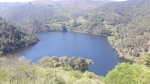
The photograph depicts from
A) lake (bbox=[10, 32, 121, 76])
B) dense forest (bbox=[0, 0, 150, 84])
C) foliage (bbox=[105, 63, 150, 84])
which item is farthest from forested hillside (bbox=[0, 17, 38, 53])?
foliage (bbox=[105, 63, 150, 84])

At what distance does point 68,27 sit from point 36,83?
132 meters

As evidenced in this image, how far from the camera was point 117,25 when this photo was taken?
130625 mm

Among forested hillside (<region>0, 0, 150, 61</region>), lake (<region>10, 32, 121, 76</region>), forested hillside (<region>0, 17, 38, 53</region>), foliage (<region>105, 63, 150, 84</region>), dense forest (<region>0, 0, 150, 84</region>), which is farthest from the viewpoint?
forested hillside (<region>0, 17, 38, 53</region>)

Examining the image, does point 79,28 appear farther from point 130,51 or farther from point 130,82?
point 130,82

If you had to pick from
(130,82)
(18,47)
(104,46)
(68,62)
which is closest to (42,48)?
(18,47)

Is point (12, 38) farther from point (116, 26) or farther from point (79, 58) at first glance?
point (116, 26)

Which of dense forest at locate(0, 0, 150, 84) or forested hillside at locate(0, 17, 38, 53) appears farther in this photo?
forested hillside at locate(0, 17, 38, 53)

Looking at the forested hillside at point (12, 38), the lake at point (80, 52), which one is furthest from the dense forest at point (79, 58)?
the lake at point (80, 52)

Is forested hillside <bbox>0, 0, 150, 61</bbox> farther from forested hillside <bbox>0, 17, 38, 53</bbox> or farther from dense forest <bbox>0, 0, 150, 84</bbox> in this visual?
forested hillside <bbox>0, 17, 38, 53</bbox>

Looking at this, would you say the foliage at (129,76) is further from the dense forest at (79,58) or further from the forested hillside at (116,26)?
the forested hillside at (116,26)

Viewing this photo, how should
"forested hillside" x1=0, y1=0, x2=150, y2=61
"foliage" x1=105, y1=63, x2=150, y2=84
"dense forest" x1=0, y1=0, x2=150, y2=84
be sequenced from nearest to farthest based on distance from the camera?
1. "foliage" x1=105, y1=63, x2=150, y2=84
2. "dense forest" x1=0, y1=0, x2=150, y2=84
3. "forested hillside" x1=0, y1=0, x2=150, y2=61

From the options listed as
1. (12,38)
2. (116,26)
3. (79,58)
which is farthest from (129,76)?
(116,26)

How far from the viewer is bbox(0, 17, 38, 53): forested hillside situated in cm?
8239

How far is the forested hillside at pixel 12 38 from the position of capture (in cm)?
8239
